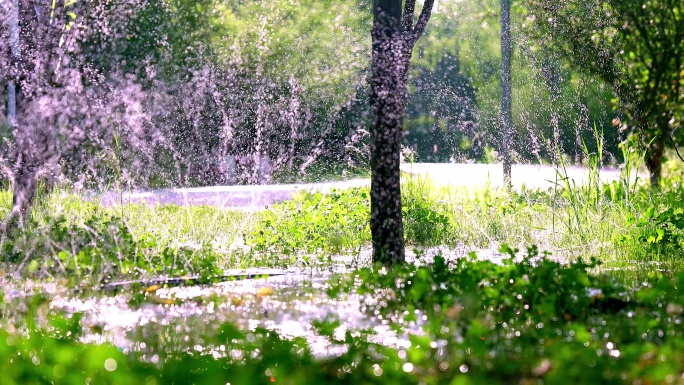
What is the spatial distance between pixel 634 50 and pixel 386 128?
4.08 metres

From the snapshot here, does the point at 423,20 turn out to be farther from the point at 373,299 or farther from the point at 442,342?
the point at 442,342

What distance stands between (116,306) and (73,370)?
8.62 ft

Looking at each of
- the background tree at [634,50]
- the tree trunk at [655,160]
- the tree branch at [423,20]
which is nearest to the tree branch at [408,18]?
the tree branch at [423,20]

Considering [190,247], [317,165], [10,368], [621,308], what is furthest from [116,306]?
[317,165]

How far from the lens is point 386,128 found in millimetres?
5879

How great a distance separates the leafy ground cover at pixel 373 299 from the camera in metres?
2.61

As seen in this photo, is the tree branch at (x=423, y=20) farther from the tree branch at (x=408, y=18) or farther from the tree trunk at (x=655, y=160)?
the tree trunk at (x=655, y=160)

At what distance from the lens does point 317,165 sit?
73.4 feet

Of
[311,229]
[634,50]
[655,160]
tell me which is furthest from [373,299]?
[655,160]

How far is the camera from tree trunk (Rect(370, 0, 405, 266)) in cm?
586

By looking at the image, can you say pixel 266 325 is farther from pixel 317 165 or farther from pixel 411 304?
pixel 317 165

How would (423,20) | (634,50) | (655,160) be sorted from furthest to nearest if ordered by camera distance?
(655,160) < (634,50) < (423,20)

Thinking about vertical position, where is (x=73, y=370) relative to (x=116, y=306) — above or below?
above

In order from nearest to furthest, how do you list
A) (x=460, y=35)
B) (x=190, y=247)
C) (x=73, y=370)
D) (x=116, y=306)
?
(x=73, y=370) < (x=116, y=306) < (x=190, y=247) < (x=460, y=35)
